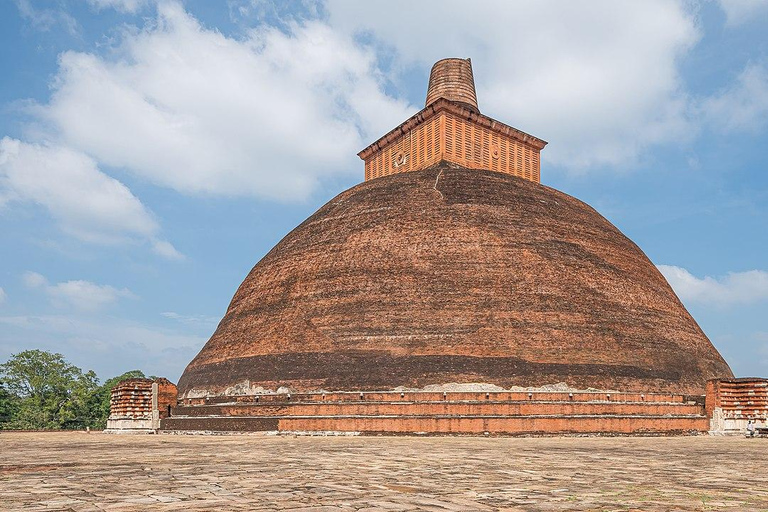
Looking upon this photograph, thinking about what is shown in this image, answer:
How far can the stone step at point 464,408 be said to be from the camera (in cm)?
1523

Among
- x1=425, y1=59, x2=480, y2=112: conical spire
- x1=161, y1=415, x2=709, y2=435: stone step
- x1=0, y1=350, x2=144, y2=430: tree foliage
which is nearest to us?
x1=161, y1=415, x2=709, y2=435: stone step

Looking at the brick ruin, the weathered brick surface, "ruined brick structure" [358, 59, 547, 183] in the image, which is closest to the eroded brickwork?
"ruined brick structure" [358, 59, 547, 183]

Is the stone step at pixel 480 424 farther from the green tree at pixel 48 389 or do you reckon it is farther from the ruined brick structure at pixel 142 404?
the green tree at pixel 48 389

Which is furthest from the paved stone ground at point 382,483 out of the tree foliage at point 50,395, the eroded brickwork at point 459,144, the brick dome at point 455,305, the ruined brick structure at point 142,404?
the tree foliage at point 50,395

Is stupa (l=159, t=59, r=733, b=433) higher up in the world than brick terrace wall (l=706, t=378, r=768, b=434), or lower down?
higher up

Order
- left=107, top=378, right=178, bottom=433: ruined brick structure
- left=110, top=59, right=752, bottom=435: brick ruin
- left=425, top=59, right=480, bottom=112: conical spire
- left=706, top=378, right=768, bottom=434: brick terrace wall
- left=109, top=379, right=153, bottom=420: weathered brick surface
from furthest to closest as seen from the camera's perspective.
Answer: left=425, top=59, right=480, bottom=112: conical spire < left=109, top=379, right=153, bottom=420: weathered brick surface < left=107, top=378, right=178, bottom=433: ruined brick structure < left=706, top=378, right=768, bottom=434: brick terrace wall < left=110, top=59, right=752, bottom=435: brick ruin

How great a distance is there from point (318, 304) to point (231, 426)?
3.62m

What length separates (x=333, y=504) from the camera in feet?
13.2

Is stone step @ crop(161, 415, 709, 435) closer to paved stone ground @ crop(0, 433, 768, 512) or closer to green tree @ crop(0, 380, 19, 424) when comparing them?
paved stone ground @ crop(0, 433, 768, 512)

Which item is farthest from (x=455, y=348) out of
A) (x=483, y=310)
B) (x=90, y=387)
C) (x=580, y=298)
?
(x=90, y=387)

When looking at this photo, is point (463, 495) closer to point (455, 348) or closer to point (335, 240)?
point (455, 348)

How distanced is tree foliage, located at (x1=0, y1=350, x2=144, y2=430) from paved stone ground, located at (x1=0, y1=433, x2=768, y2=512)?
2968cm

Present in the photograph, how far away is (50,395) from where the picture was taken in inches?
1451

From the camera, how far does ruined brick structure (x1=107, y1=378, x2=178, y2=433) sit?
20000mm
